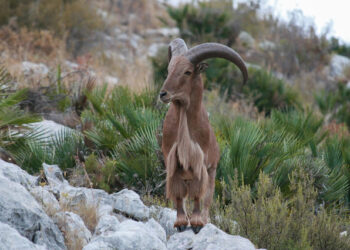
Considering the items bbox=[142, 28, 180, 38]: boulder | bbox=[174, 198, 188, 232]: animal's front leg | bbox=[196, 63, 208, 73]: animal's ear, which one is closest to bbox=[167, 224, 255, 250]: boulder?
bbox=[174, 198, 188, 232]: animal's front leg

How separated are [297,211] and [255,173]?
6.52ft

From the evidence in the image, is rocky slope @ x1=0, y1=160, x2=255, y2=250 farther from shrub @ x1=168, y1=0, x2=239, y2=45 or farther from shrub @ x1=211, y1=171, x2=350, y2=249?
shrub @ x1=168, y1=0, x2=239, y2=45

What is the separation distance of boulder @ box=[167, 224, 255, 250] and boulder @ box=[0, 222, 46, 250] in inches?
56.4

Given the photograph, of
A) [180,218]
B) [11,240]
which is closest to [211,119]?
[180,218]

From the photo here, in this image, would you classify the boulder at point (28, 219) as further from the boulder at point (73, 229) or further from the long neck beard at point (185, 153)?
the long neck beard at point (185, 153)

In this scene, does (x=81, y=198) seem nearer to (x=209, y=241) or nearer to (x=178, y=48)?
(x=209, y=241)

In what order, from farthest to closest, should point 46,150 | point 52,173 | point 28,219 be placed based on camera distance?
point 46,150 → point 52,173 → point 28,219

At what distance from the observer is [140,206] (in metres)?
6.27

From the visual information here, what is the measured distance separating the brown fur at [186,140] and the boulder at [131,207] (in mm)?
472

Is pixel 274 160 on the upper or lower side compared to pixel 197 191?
lower

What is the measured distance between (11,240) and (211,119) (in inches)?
228

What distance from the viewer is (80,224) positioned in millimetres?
5312

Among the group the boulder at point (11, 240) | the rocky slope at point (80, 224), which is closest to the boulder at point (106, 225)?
the rocky slope at point (80, 224)

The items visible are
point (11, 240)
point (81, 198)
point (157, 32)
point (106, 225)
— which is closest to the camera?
point (11, 240)
